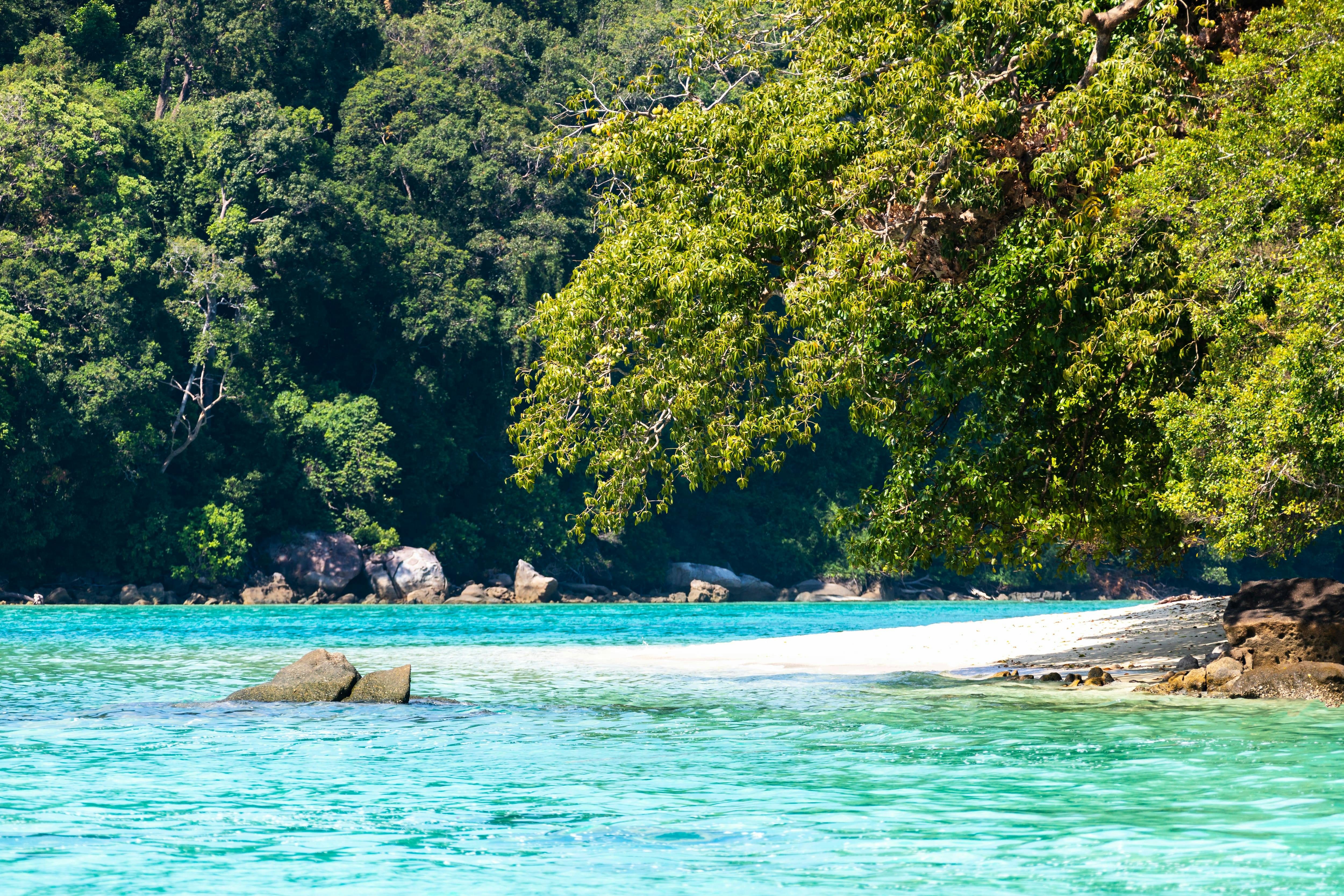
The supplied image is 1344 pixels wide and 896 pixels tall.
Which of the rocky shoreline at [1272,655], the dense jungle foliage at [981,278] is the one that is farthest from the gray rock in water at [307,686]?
the rocky shoreline at [1272,655]

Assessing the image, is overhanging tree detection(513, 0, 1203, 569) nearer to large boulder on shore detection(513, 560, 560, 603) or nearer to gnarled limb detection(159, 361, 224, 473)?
gnarled limb detection(159, 361, 224, 473)

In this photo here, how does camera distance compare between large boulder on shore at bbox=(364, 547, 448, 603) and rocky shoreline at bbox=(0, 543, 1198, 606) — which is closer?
rocky shoreline at bbox=(0, 543, 1198, 606)

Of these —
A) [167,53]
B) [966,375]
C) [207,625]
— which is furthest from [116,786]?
[167,53]

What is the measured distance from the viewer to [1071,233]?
626 inches

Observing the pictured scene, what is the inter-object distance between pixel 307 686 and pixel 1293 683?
12.3 metres

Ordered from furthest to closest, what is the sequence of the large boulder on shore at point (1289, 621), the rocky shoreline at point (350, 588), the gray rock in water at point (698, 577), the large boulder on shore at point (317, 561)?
the gray rock in water at point (698, 577)
the large boulder on shore at point (317, 561)
the rocky shoreline at point (350, 588)
the large boulder on shore at point (1289, 621)

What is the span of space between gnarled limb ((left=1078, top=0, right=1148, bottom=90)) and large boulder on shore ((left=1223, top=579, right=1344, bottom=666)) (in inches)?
275

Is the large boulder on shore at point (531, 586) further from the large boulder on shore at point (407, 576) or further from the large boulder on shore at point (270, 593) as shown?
the large boulder on shore at point (270, 593)

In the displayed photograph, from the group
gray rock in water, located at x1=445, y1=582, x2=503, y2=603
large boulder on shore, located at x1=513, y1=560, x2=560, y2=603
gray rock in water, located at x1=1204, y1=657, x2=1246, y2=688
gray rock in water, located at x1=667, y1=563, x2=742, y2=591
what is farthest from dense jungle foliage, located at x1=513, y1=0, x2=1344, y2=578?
gray rock in water, located at x1=667, y1=563, x2=742, y2=591

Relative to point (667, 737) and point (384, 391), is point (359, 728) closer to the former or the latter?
point (667, 737)

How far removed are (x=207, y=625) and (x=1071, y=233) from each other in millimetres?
32146

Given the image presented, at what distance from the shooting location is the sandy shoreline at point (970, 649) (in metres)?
22.3

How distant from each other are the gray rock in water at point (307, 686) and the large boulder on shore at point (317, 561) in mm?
44932

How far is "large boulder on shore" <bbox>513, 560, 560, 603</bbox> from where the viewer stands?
6588 cm
